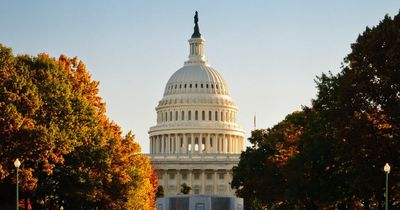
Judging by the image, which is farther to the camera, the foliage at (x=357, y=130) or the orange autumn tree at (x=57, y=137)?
the orange autumn tree at (x=57, y=137)

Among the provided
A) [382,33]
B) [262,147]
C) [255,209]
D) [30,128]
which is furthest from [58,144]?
[255,209]

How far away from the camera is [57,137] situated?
94062 mm

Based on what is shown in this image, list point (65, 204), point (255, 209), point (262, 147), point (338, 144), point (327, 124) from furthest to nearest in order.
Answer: point (255, 209) → point (262, 147) → point (65, 204) → point (327, 124) → point (338, 144)

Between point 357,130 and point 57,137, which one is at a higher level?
point 57,137

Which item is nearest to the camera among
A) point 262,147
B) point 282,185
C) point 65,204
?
point 65,204

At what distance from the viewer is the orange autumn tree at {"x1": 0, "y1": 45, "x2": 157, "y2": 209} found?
3615 inches

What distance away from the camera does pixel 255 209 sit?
15488 centimetres

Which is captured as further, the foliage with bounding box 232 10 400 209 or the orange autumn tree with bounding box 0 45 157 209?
the orange autumn tree with bounding box 0 45 157 209

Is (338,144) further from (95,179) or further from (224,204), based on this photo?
(95,179)

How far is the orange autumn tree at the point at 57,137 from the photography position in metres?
91.8

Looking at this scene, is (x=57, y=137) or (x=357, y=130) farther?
(x=57, y=137)

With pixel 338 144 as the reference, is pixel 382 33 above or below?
above

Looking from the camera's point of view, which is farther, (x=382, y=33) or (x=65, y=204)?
(x=65, y=204)

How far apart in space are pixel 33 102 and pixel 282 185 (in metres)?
36.2
